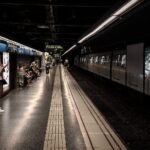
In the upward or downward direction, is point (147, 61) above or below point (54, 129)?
above

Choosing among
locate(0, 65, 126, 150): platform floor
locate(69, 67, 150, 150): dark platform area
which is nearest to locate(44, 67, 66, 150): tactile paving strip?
locate(0, 65, 126, 150): platform floor

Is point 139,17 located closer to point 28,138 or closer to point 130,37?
point 130,37

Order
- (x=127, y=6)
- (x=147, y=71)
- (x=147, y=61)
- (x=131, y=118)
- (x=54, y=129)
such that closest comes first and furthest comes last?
1. (x=54, y=129)
2. (x=127, y=6)
3. (x=131, y=118)
4. (x=147, y=71)
5. (x=147, y=61)

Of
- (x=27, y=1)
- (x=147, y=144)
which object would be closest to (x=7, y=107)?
(x=27, y=1)

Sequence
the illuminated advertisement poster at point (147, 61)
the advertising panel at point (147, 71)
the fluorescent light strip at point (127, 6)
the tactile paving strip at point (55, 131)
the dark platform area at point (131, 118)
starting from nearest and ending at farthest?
1. the tactile paving strip at point (55, 131)
2. the dark platform area at point (131, 118)
3. the fluorescent light strip at point (127, 6)
4. the advertising panel at point (147, 71)
5. the illuminated advertisement poster at point (147, 61)

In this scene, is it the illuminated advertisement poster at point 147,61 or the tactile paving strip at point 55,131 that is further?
the illuminated advertisement poster at point 147,61

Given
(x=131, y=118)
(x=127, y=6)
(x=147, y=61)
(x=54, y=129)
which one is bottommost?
(x=131, y=118)

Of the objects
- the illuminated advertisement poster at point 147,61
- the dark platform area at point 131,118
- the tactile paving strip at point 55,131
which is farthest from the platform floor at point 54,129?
the illuminated advertisement poster at point 147,61

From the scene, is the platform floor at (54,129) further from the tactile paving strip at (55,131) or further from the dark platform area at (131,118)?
the dark platform area at (131,118)

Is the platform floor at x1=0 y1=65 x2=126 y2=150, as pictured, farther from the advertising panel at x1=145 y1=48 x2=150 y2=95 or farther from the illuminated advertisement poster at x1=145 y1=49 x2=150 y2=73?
the illuminated advertisement poster at x1=145 y1=49 x2=150 y2=73

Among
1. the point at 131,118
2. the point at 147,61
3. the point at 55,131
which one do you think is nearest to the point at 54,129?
the point at 55,131

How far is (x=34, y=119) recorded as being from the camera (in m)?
10.8

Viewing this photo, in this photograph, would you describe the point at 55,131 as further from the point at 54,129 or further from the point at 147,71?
the point at 147,71

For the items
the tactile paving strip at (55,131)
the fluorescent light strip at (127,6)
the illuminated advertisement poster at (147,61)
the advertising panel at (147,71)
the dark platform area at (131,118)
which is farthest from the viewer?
the illuminated advertisement poster at (147,61)
